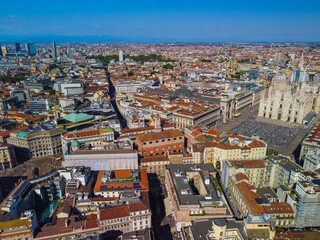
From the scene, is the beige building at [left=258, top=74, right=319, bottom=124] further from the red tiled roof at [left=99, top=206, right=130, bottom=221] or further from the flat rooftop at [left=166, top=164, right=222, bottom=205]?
the red tiled roof at [left=99, top=206, right=130, bottom=221]

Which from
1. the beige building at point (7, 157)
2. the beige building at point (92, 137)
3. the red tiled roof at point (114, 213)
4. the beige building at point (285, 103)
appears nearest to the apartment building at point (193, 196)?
the red tiled roof at point (114, 213)

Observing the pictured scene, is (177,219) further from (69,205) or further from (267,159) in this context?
(267,159)

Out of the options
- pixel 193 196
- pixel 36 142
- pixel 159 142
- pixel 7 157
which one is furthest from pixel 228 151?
pixel 7 157

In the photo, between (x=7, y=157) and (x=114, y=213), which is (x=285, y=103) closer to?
(x=114, y=213)

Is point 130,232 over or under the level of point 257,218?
under

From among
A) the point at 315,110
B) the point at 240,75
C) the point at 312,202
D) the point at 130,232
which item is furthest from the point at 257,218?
the point at 240,75
